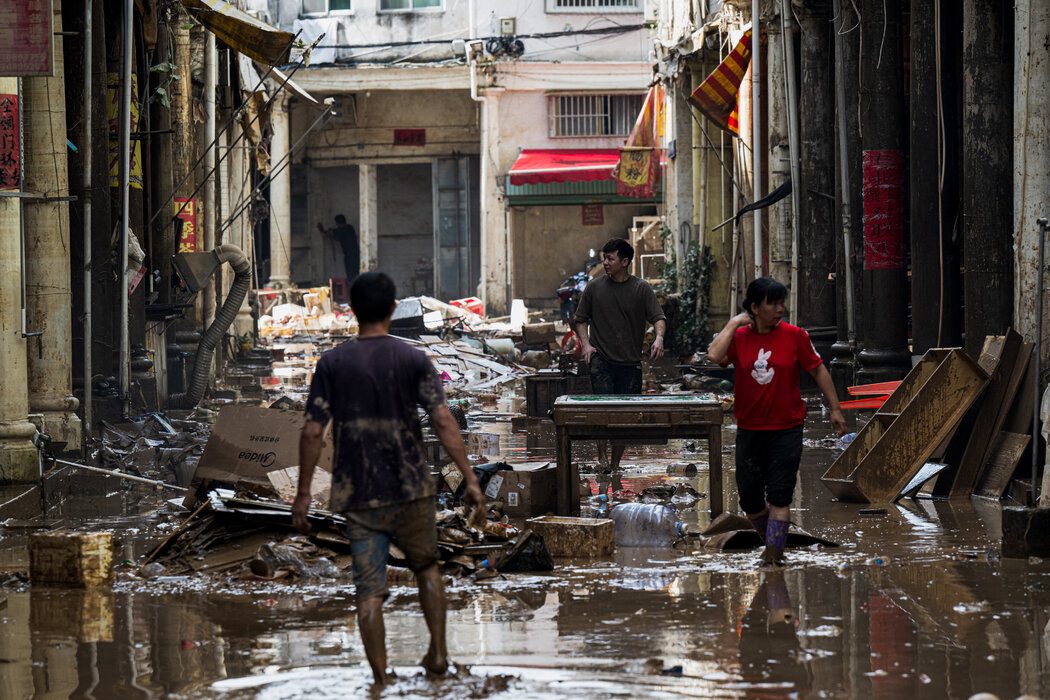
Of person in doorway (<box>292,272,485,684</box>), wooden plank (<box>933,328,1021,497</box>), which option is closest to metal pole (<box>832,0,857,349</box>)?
wooden plank (<box>933,328,1021,497</box>)

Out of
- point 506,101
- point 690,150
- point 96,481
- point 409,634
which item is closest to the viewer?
point 409,634

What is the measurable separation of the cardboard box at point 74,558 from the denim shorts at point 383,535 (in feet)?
7.07

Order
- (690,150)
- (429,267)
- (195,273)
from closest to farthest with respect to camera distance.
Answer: (195,273), (690,150), (429,267)

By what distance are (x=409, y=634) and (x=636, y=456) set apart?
641 cm

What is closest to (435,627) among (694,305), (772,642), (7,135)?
(772,642)

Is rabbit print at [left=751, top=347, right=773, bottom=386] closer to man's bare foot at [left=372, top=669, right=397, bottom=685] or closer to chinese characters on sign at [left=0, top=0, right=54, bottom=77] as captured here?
man's bare foot at [left=372, top=669, right=397, bottom=685]

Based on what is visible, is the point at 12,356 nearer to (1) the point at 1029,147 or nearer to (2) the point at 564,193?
(1) the point at 1029,147

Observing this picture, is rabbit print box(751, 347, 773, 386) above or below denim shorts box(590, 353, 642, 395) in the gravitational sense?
above

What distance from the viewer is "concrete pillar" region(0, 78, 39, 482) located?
10.2 m

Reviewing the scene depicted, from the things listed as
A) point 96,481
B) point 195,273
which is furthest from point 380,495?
point 195,273

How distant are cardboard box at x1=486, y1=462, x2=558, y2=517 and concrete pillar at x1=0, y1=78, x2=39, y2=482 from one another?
150 inches

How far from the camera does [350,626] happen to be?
5.99 metres

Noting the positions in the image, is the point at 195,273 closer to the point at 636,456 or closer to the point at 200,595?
the point at 636,456

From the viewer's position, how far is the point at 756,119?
57.8 ft
